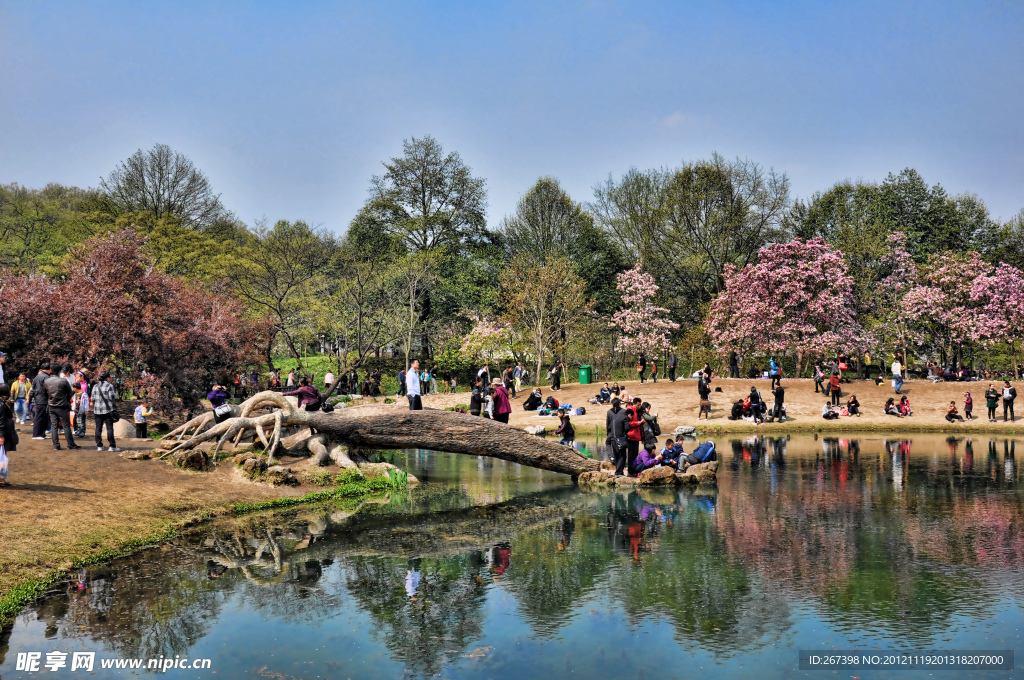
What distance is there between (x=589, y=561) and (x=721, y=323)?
42702mm

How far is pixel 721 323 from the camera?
52156 mm

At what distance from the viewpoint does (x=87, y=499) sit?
1384cm

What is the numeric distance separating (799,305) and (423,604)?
4359 cm

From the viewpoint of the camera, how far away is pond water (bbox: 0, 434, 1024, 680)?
27.0 ft

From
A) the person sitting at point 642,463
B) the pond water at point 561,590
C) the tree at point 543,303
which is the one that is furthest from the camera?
the tree at point 543,303

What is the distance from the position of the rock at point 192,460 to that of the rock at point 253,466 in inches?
38.2

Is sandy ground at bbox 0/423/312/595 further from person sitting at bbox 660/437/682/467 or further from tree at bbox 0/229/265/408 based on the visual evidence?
person sitting at bbox 660/437/682/467

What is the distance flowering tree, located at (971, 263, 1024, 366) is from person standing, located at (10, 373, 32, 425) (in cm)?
4941

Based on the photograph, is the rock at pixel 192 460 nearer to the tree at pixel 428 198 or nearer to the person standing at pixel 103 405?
the person standing at pixel 103 405

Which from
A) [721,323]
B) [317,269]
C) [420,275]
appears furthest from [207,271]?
[721,323]

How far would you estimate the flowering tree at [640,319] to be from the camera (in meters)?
57.1

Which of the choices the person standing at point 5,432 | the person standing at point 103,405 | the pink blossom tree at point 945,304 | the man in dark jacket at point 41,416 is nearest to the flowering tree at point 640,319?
the pink blossom tree at point 945,304

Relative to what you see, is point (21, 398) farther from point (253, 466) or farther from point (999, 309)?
point (999, 309)

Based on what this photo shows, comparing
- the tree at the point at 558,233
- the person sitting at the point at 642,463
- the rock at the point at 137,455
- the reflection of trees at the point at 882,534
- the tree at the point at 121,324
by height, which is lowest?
the reflection of trees at the point at 882,534
